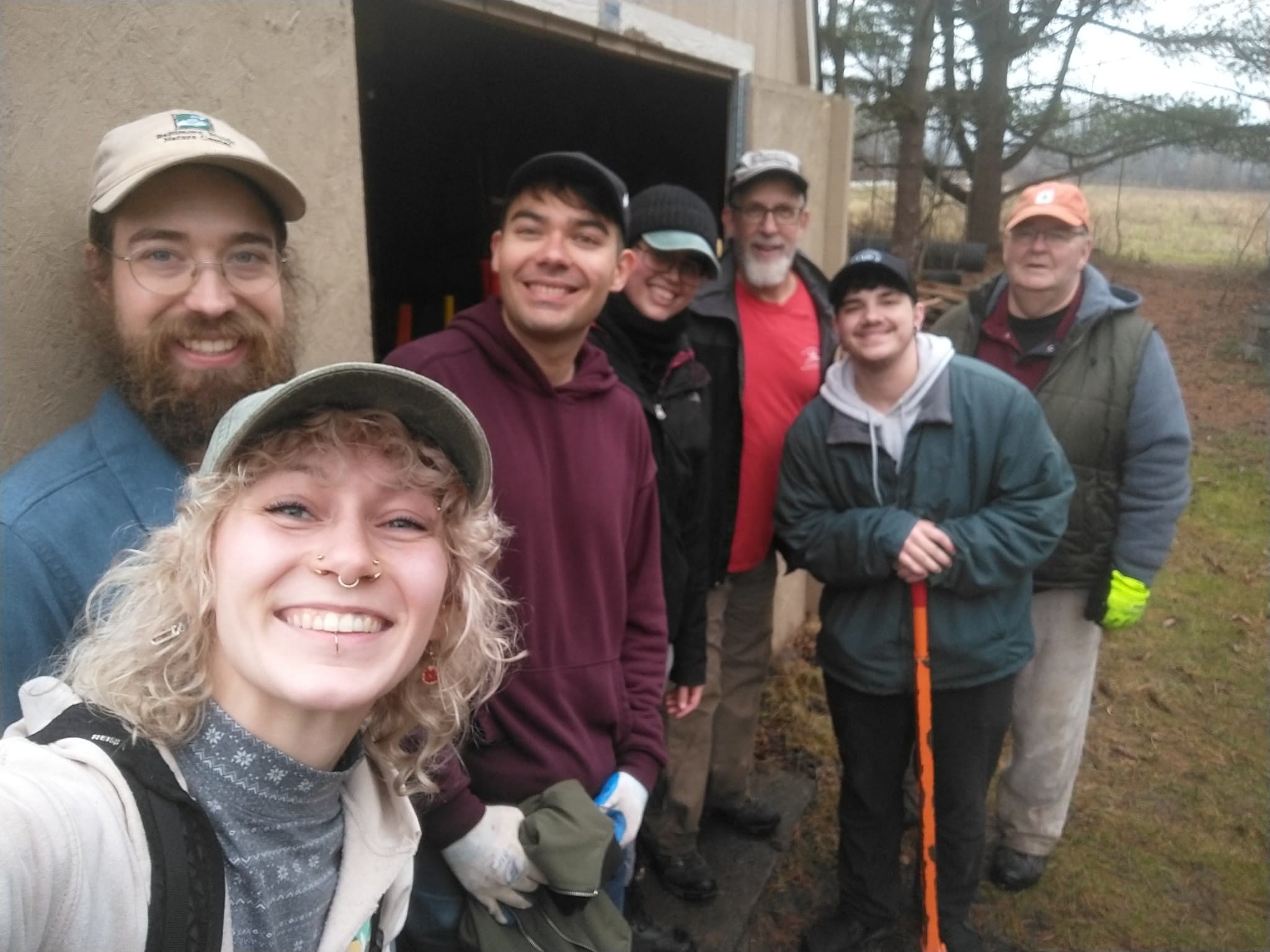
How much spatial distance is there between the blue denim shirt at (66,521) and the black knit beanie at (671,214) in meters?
1.47

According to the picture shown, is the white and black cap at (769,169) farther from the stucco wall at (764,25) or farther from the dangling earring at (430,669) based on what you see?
the dangling earring at (430,669)

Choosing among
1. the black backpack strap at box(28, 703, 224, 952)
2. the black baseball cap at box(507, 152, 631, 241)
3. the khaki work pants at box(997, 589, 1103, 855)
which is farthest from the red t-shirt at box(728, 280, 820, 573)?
the black backpack strap at box(28, 703, 224, 952)

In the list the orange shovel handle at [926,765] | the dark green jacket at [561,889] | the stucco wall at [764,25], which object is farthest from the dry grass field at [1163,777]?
the stucco wall at [764,25]

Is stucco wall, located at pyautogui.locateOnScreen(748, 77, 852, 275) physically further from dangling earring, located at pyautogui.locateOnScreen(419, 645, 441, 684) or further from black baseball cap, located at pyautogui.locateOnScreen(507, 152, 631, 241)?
dangling earring, located at pyautogui.locateOnScreen(419, 645, 441, 684)

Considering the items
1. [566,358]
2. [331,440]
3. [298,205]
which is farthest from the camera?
[566,358]

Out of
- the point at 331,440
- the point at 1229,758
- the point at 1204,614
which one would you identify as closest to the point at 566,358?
the point at 331,440

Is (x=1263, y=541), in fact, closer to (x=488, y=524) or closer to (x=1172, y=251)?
(x=488, y=524)

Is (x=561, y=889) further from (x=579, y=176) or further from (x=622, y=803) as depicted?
(x=579, y=176)

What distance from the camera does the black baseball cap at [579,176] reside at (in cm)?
191

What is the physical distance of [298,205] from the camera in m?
1.66

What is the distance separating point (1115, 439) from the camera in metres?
2.84

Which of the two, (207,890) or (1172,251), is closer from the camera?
(207,890)

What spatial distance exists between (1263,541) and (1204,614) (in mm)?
1714

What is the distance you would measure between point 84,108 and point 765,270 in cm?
200
